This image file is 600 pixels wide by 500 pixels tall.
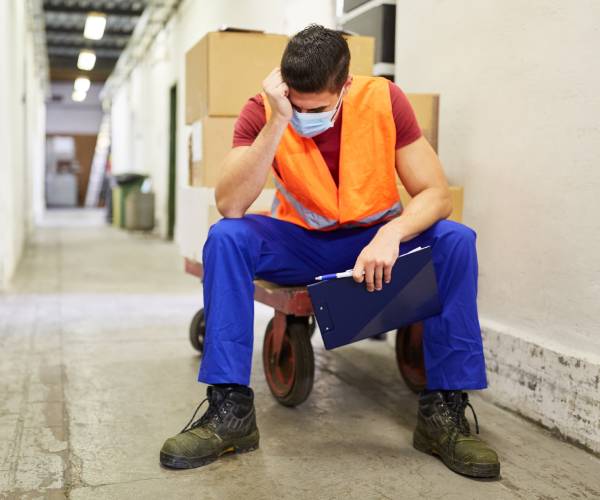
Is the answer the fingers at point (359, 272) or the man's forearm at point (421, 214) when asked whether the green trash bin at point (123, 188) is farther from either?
the fingers at point (359, 272)

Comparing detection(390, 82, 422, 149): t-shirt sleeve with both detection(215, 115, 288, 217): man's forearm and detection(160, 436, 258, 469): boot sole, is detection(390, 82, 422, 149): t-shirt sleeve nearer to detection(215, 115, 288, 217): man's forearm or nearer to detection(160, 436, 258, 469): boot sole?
detection(215, 115, 288, 217): man's forearm

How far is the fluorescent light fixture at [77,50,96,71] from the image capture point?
15.6m

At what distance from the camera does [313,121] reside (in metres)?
1.91

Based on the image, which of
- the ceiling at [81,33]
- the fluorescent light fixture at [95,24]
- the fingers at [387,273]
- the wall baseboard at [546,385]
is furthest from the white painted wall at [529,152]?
the fluorescent light fixture at [95,24]

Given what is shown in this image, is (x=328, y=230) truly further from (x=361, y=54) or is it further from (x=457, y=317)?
(x=361, y=54)

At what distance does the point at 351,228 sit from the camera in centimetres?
213

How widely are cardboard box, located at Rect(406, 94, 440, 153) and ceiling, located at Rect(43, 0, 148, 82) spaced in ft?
28.3

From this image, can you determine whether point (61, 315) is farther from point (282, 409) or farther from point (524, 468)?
point (524, 468)

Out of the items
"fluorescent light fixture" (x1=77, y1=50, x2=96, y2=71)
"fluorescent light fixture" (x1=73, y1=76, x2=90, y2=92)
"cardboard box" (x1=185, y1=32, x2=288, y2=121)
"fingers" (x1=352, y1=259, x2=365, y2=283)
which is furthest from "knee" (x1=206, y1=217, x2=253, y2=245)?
"fluorescent light fixture" (x1=73, y1=76, x2=90, y2=92)

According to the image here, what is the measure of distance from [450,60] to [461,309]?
49.2 inches

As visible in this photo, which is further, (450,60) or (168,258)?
(168,258)

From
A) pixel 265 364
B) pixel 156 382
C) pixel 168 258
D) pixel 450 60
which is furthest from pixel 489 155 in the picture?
pixel 168 258

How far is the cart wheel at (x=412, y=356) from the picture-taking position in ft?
8.33

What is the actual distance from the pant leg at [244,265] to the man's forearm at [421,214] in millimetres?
177
